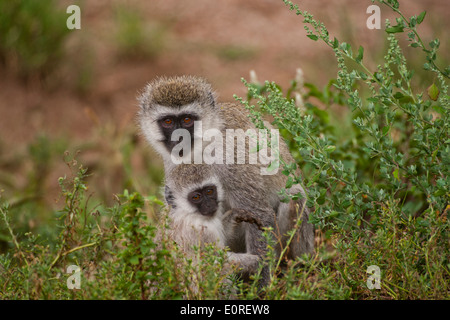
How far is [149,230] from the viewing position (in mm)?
2715

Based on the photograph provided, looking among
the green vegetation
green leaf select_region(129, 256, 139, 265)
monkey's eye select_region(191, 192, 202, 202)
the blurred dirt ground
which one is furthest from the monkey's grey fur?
the blurred dirt ground

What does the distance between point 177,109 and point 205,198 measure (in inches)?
28.5

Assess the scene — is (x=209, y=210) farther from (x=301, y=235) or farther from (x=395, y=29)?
(x=395, y=29)

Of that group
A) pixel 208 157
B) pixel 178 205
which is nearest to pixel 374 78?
pixel 208 157

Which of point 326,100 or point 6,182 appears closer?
point 326,100

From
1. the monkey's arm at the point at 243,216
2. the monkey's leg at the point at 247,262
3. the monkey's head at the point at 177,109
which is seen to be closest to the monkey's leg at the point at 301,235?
the monkey's arm at the point at 243,216

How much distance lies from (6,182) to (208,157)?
366cm

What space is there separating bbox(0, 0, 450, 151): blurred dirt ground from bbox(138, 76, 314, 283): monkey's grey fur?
131 inches

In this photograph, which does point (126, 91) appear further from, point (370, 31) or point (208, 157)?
point (208, 157)

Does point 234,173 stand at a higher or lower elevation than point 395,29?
lower

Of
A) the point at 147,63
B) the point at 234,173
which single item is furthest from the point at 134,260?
the point at 147,63

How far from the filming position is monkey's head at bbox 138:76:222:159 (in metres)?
4.12

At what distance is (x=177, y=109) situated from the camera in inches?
162

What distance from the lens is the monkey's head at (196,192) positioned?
3799 mm
